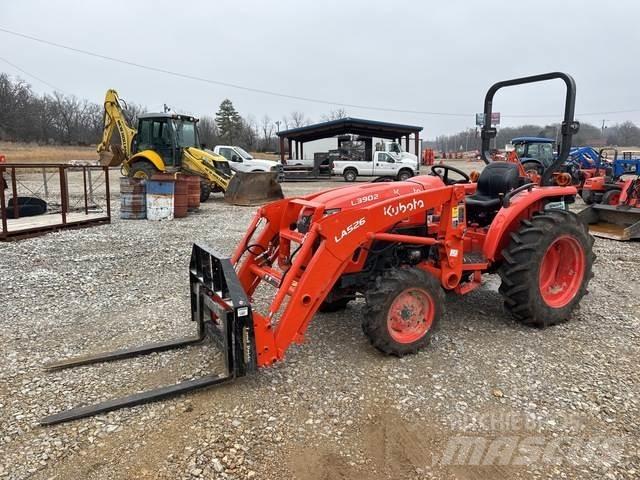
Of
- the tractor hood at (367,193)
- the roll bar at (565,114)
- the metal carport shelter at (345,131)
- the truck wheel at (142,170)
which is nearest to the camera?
the tractor hood at (367,193)

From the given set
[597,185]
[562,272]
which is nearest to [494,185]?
[562,272]

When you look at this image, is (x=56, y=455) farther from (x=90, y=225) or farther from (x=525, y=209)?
(x=90, y=225)

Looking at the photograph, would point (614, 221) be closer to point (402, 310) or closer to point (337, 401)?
point (402, 310)

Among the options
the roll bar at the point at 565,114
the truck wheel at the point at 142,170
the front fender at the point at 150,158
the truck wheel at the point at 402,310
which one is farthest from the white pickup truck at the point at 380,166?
the truck wheel at the point at 402,310

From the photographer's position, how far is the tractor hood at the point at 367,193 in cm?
379

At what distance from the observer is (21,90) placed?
191 feet

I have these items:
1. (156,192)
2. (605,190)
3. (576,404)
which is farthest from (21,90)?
(576,404)

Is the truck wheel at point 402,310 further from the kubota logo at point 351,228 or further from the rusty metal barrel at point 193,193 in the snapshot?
the rusty metal barrel at point 193,193

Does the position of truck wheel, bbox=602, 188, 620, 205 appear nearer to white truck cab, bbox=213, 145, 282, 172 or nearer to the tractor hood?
the tractor hood

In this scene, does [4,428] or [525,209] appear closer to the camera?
[4,428]

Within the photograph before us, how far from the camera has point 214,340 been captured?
355cm

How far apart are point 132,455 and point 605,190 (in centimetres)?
1271

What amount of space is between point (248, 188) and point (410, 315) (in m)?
10.7

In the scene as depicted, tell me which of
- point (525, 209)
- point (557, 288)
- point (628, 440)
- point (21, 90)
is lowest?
point (628, 440)
